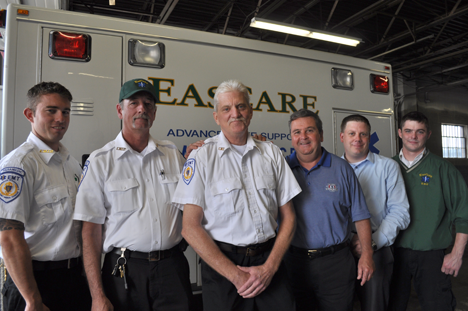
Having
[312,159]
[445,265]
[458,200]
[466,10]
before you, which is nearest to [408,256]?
[445,265]

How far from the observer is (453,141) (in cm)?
1608

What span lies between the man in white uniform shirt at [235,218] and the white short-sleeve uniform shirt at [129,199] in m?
0.13

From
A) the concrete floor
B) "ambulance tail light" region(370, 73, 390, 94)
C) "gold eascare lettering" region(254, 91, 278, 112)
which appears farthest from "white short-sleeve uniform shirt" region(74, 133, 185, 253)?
the concrete floor

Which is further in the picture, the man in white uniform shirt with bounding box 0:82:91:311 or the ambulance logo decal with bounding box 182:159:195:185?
the ambulance logo decal with bounding box 182:159:195:185

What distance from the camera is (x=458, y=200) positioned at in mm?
2607

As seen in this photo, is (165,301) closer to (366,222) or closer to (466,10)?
(366,222)

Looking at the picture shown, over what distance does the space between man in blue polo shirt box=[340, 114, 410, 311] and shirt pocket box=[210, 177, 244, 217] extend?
1.07m

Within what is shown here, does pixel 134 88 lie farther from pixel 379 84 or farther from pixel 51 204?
pixel 379 84

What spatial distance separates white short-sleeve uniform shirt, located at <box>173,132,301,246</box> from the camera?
1.79 m

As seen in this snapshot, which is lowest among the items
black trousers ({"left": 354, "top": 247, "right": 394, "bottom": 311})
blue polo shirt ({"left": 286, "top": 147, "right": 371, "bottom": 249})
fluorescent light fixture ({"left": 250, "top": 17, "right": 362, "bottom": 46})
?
black trousers ({"left": 354, "top": 247, "right": 394, "bottom": 311})

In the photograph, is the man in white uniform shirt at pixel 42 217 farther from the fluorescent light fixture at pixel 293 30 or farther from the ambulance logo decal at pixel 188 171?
the fluorescent light fixture at pixel 293 30

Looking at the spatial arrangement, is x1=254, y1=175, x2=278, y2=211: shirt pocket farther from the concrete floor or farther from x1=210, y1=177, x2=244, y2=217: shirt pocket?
the concrete floor

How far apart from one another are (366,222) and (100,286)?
5.46 feet

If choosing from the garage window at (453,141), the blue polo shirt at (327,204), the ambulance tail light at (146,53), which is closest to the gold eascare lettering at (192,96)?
the ambulance tail light at (146,53)
